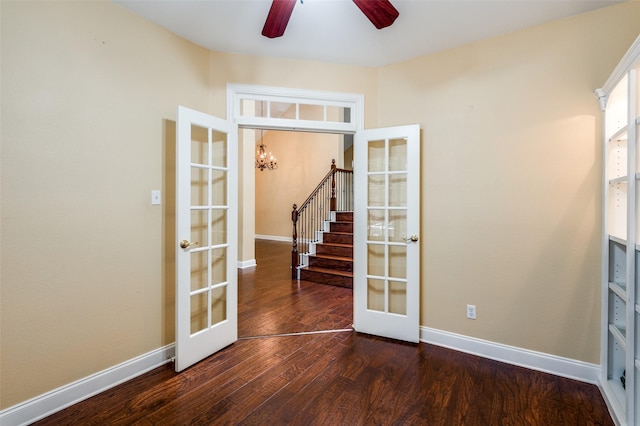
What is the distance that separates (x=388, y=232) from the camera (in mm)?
2992

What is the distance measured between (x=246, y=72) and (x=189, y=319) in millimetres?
2241

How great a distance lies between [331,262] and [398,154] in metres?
2.75

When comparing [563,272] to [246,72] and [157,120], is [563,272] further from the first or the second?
[157,120]

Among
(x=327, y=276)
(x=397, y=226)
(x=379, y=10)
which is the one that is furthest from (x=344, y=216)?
(x=379, y=10)

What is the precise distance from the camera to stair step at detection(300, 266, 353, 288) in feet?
15.8

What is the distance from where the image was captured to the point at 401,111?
300cm

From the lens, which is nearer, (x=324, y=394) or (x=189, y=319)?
(x=324, y=394)

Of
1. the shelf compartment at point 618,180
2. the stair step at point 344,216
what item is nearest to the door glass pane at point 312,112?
the shelf compartment at point 618,180

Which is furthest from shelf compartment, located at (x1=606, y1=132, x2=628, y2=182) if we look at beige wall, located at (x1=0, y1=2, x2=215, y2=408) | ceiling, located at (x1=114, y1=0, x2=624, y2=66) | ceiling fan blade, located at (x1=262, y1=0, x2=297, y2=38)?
beige wall, located at (x1=0, y1=2, x2=215, y2=408)

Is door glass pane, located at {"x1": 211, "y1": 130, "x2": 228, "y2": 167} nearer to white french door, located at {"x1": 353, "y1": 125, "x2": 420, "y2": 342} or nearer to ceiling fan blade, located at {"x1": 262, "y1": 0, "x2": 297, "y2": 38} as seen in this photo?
ceiling fan blade, located at {"x1": 262, "y1": 0, "x2": 297, "y2": 38}

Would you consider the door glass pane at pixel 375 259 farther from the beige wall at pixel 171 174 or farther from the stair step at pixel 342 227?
the stair step at pixel 342 227

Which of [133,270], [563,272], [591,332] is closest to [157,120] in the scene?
[133,270]

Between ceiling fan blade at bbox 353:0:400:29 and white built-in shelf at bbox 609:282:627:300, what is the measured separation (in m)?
2.21

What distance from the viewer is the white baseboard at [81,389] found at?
5.74ft
